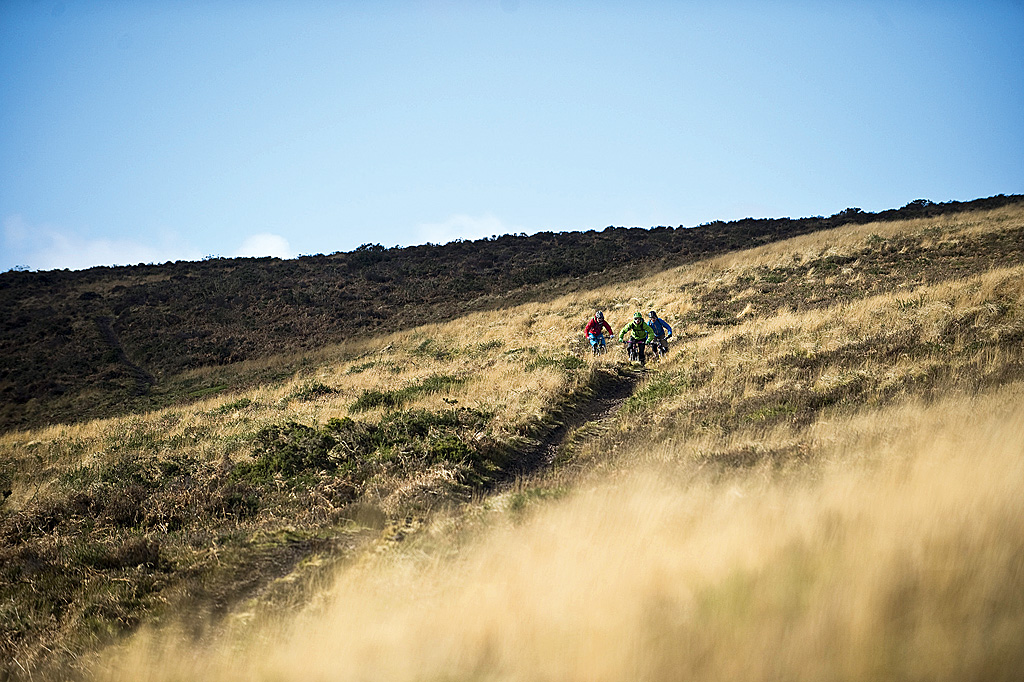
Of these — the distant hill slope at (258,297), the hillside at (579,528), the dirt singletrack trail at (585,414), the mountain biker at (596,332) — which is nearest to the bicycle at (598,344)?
the mountain biker at (596,332)

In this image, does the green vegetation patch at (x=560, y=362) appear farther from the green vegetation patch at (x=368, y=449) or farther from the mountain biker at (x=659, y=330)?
the green vegetation patch at (x=368, y=449)

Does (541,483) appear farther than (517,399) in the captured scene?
No

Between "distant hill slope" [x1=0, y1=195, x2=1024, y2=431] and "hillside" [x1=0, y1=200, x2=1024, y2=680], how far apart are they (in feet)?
75.9

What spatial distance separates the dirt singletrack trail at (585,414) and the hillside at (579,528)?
0.37 ft

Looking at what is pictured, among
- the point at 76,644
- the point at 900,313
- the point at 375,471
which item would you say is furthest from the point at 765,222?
the point at 76,644

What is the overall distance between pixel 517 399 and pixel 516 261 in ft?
133

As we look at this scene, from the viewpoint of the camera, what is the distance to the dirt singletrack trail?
10180 millimetres

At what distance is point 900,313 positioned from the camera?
1527 centimetres

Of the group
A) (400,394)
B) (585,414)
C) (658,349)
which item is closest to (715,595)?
(585,414)

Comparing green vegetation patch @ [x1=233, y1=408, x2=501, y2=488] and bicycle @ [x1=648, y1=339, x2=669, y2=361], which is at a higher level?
bicycle @ [x1=648, y1=339, x2=669, y2=361]

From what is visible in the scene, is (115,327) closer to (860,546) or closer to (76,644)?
(76,644)

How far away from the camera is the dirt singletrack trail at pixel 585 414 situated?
10180 mm

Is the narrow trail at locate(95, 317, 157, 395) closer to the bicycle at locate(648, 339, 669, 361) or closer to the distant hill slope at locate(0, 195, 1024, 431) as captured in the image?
the distant hill slope at locate(0, 195, 1024, 431)

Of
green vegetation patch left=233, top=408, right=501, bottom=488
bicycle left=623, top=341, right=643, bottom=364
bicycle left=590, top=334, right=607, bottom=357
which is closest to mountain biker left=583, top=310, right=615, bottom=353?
bicycle left=590, top=334, right=607, bottom=357
